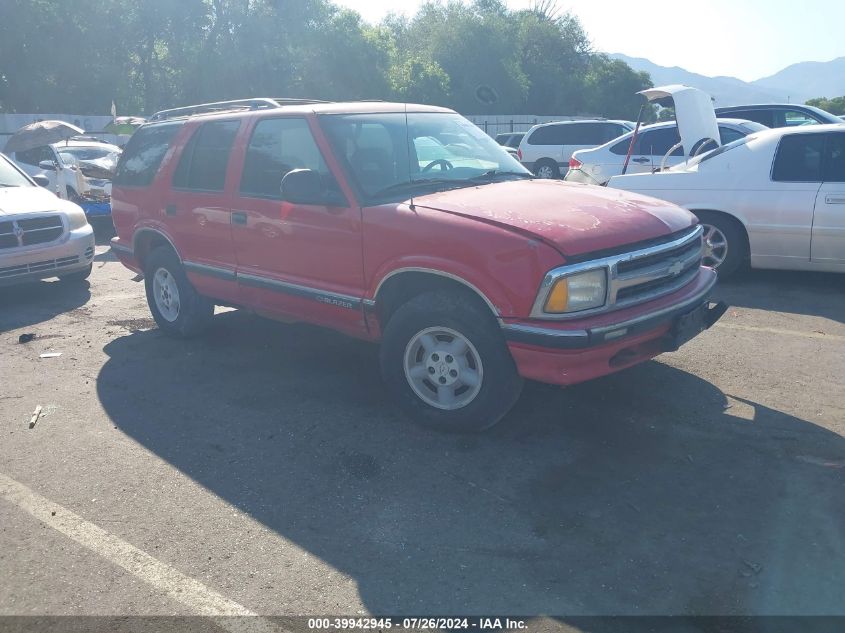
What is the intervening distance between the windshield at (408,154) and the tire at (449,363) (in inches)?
37.0

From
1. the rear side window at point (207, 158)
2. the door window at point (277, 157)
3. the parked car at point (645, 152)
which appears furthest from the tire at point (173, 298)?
the parked car at point (645, 152)

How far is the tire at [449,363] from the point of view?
13.8 ft

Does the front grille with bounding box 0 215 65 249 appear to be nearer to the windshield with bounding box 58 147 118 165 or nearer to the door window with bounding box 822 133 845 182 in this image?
the windshield with bounding box 58 147 118 165

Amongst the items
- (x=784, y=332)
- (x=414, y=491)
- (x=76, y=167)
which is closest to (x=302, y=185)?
(x=414, y=491)

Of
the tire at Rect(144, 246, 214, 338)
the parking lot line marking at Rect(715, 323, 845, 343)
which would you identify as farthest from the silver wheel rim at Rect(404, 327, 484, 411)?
the parking lot line marking at Rect(715, 323, 845, 343)

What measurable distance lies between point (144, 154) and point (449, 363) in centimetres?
400

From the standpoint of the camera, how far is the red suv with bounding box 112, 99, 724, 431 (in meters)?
4.02

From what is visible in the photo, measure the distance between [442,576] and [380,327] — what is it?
202 centimetres

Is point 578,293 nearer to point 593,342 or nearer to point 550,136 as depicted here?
point 593,342

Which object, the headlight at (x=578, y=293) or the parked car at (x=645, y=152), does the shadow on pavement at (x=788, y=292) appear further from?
the headlight at (x=578, y=293)

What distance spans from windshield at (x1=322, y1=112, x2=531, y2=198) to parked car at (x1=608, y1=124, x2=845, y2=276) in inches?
115

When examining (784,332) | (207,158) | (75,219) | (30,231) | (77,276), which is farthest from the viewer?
(77,276)

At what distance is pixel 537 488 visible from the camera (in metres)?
3.84

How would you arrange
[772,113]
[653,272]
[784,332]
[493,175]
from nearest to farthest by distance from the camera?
[653,272] < [493,175] < [784,332] < [772,113]
